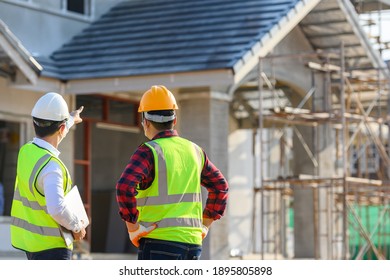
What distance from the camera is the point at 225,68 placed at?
19.3 m

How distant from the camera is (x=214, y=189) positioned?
811 centimetres

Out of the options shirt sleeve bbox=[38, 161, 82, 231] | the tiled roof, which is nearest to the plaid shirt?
shirt sleeve bbox=[38, 161, 82, 231]

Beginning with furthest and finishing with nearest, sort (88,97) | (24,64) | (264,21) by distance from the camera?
(88,97), (264,21), (24,64)

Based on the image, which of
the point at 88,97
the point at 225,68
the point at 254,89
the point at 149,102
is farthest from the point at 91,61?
the point at 149,102

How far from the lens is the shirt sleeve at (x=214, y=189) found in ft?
26.4

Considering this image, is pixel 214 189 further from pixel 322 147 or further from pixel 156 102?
pixel 322 147

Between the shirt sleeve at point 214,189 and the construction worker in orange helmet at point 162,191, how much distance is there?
0.23 meters

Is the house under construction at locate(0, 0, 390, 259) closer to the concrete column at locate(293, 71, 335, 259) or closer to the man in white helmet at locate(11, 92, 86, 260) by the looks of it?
the concrete column at locate(293, 71, 335, 259)

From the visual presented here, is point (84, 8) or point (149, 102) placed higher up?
point (84, 8)

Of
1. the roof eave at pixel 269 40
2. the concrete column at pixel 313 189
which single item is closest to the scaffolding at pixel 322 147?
the concrete column at pixel 313 189

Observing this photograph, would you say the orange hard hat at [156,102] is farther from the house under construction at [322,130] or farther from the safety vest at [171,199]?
the house under construction at [322,130]

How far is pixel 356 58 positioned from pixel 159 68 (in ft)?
22.1
